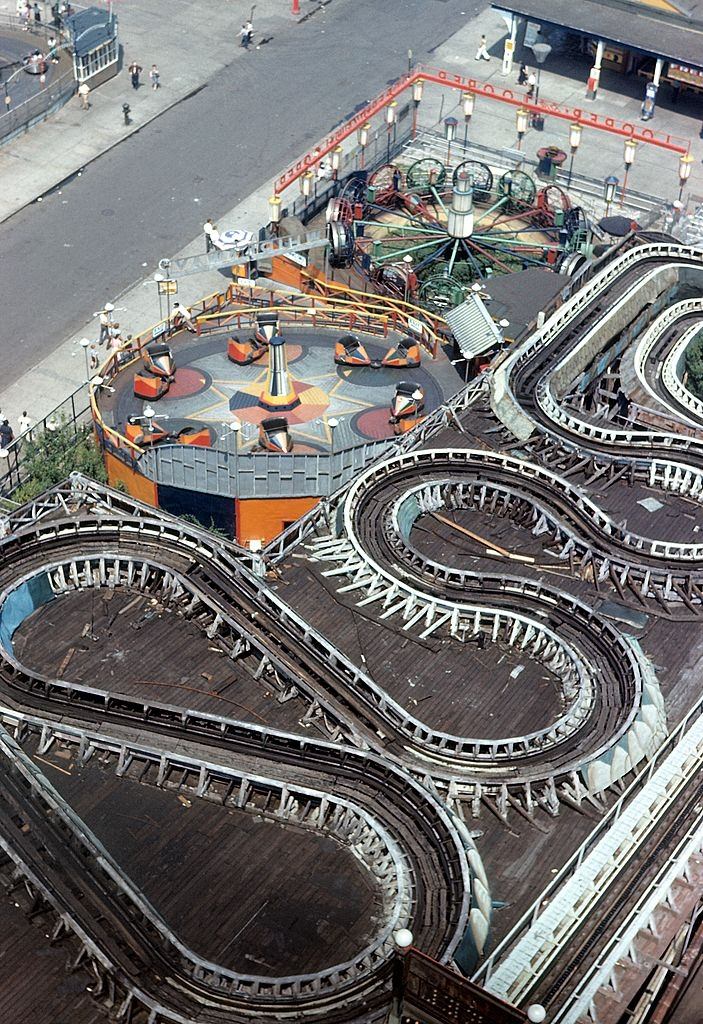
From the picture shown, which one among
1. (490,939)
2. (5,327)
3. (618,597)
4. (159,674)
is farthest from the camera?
(5,327)

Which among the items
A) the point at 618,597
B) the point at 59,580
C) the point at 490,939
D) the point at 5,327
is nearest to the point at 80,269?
the point at 5,327

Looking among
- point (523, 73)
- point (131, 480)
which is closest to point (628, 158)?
point (523, 73)

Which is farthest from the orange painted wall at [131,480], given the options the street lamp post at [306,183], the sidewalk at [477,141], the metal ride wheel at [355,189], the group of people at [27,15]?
the group of people at [27,15]

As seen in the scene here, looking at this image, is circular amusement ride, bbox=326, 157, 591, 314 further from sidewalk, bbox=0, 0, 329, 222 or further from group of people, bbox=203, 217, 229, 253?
sidewalk, bbox=0, 0, 329, 222

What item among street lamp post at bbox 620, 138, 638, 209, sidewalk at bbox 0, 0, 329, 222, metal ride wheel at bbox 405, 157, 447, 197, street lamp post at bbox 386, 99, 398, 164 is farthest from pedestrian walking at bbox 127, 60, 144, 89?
street lamp post at bbox 620, 138, 638, 209

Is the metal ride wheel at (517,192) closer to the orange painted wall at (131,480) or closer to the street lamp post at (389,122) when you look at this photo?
the street lamp post at (389,122)

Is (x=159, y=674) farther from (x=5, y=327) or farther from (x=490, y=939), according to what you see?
(x=5, y=327)

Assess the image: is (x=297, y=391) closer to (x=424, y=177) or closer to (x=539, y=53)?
(x=424, y=177)
